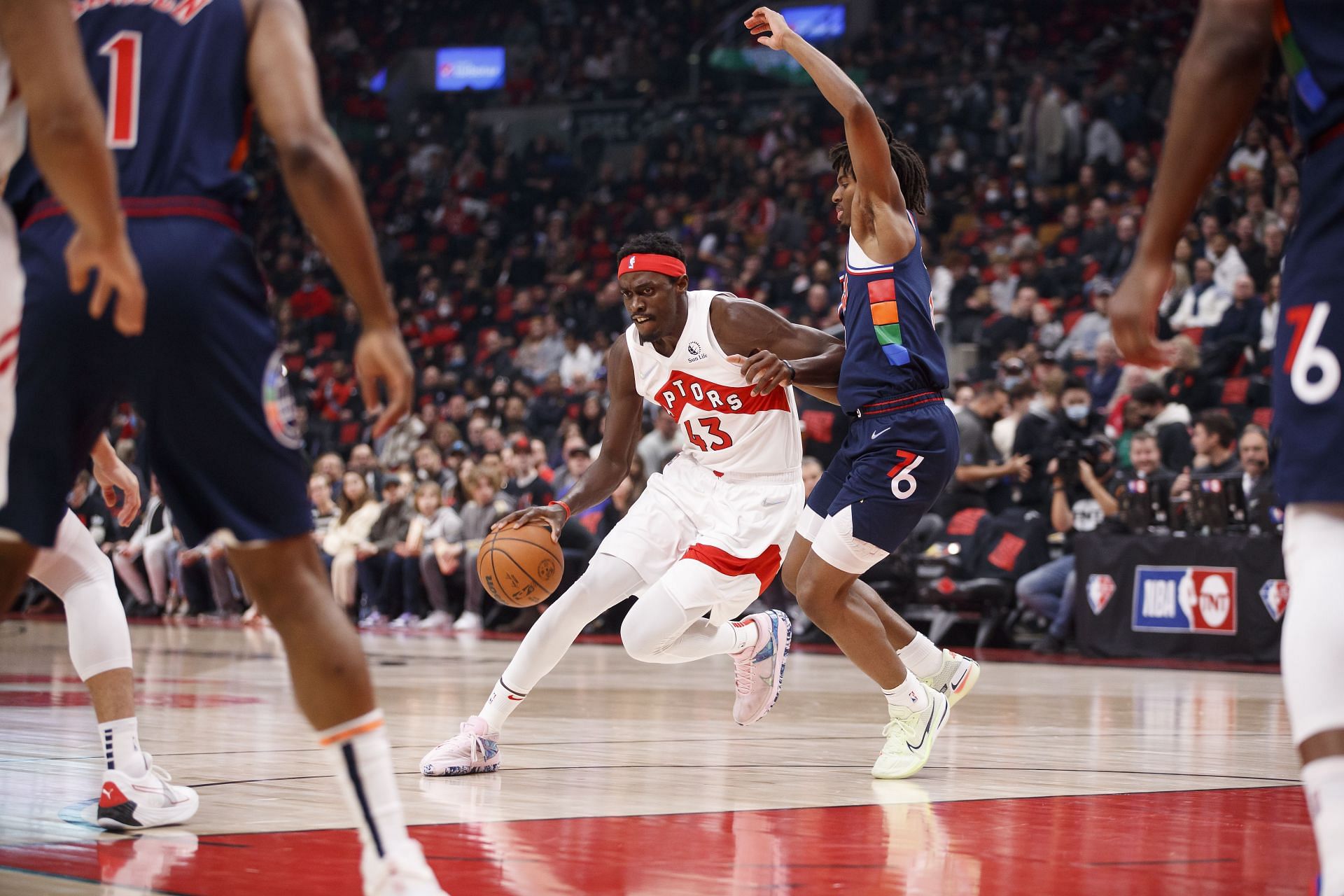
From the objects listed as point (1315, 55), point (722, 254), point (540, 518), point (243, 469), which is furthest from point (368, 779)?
point (722, 254)

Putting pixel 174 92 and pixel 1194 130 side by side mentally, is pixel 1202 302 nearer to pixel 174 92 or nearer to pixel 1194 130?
pixel 1194 130

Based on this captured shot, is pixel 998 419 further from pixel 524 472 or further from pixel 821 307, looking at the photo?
pixel 524 472

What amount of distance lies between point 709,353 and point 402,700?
9.33 ft

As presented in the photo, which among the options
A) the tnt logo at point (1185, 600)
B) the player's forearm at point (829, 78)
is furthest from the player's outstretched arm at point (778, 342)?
the tnt logo at point (1185, 600)

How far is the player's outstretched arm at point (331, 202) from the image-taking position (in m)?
2.54

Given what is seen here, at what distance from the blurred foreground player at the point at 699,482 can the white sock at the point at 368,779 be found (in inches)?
94.1

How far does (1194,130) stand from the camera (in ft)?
7.62

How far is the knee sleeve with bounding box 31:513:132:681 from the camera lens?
150 inches

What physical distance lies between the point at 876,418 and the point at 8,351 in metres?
3.09

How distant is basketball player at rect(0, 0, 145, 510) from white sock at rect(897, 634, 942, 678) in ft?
11.6

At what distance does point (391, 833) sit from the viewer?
2541 mm

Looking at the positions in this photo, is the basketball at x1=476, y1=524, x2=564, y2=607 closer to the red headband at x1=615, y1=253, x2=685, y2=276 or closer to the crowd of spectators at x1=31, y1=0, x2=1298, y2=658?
the red headband at x1=615, y1=253, x2=685, y2=276

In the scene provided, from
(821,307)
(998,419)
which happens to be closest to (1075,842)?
(998,419)

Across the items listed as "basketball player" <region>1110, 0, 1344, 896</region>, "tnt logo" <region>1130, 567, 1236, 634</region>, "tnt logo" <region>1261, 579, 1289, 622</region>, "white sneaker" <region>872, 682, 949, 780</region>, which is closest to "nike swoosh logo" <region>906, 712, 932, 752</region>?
"white sneaker" <region>872, 682, 949, 780</region>
